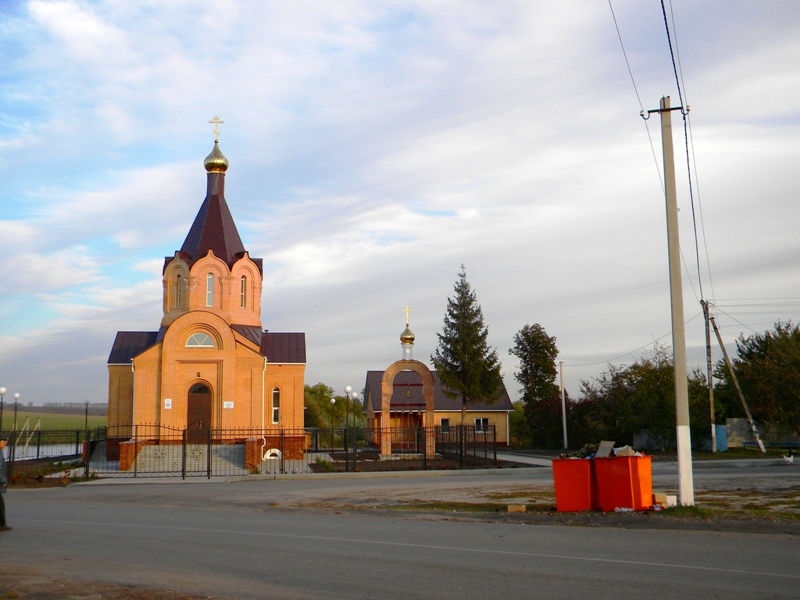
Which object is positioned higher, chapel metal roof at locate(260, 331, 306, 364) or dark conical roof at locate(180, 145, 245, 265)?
dark conical roof at locate(180, 145, 245, 265)

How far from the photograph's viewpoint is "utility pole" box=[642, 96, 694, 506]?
1409 cm

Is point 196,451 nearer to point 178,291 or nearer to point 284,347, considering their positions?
point 284,347

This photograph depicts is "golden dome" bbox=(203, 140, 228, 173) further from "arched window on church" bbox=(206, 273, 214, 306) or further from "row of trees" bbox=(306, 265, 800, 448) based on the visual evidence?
"row of trees" bbox=(306, 265, 800, 448)

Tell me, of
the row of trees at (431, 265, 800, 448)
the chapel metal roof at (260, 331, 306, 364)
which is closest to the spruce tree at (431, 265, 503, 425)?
the row of trees at (431, 265, 800, 448)

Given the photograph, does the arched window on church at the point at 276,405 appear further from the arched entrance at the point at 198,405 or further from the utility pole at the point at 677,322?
the utility pole at the point at 677,322

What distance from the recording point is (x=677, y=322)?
1473 cm

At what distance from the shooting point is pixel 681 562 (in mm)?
9312

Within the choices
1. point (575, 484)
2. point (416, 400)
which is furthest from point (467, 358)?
point (575, 484)

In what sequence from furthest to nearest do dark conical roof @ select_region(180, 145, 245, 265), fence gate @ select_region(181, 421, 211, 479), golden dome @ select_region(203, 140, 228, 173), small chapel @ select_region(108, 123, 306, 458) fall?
golden dome @ select_region(203, 140, 228, 173) → dark conical roof @ select_region(180, 145, 245, 265) → small chapel @ select_region(108, 123, 306, 458) → fence gate @ select_region(181, 421, 211, 479)

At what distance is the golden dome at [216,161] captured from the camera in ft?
131

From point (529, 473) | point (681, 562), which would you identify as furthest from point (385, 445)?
point (681, 562)

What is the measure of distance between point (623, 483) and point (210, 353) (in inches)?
955

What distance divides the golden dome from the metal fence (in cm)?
1305

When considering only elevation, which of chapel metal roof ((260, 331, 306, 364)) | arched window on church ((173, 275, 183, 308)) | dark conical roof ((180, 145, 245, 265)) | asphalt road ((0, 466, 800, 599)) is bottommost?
asphalt road ((0, 466, 800, 599))
